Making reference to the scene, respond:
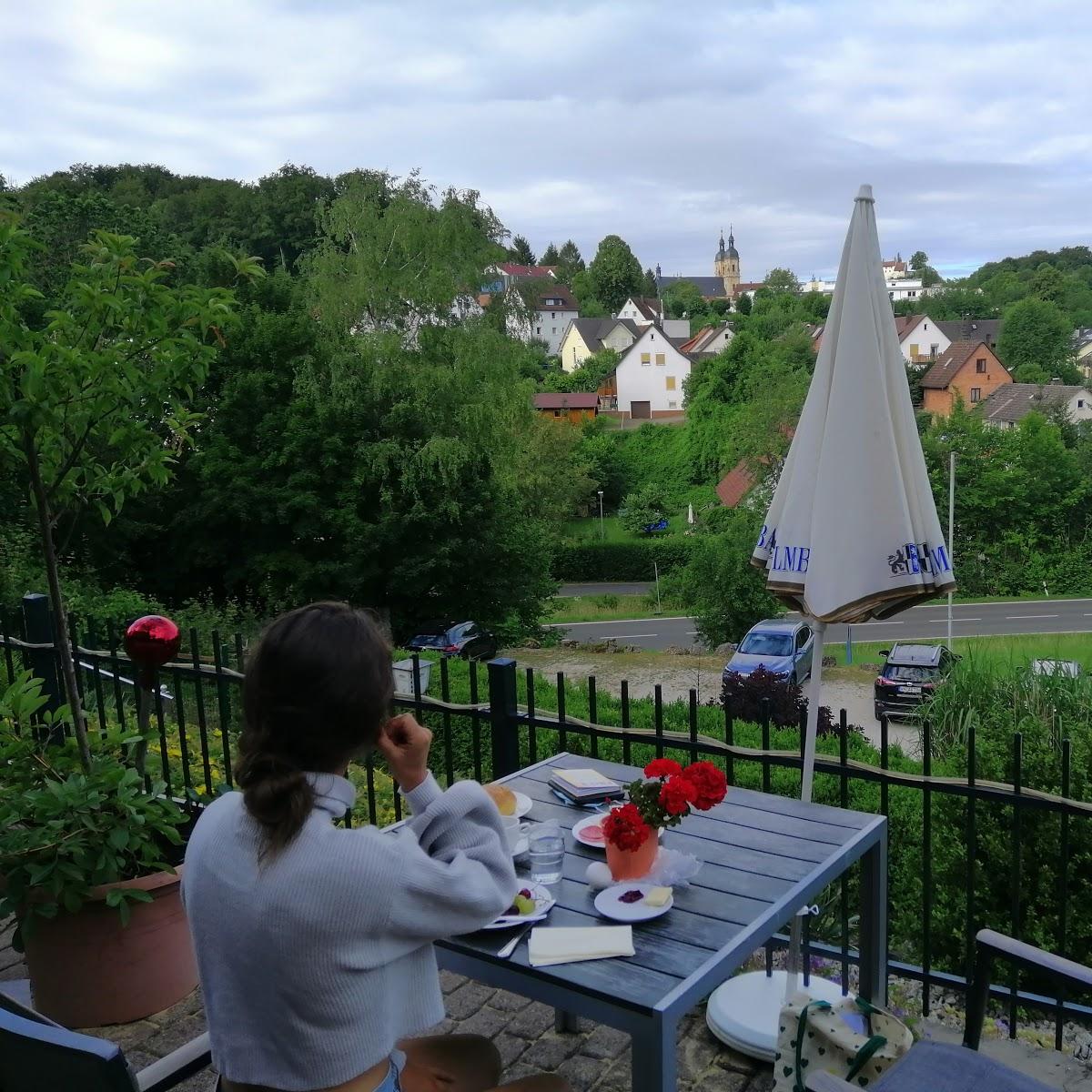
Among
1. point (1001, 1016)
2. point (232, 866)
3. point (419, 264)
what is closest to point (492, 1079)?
point (232, 866)

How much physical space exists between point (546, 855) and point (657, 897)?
328 millimetres

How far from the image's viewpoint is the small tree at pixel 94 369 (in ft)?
9.82

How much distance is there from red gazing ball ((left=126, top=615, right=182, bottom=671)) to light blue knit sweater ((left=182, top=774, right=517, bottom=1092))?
1.77m

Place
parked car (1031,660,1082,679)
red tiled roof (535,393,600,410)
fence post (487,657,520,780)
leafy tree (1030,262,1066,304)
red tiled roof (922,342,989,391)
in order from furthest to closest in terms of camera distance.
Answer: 1. leafy tree (1030,262,1066,304)
2. red tiled roof (535,393,600,410)
3. red tiled roof (922,342,989,391)
4. parked car (1031,660,1082,679)
5. fence post (487,657,520,780)

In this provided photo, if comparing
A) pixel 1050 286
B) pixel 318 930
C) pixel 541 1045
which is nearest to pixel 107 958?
pixel 541 1045

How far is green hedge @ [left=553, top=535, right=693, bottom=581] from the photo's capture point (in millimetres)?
39500

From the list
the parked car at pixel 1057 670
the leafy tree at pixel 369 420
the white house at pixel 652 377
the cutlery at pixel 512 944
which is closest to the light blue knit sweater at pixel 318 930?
the cutlery at pixel 512 944

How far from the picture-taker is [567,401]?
59.8 metres

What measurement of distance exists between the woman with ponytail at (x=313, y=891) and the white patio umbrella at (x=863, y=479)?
1.79 metres

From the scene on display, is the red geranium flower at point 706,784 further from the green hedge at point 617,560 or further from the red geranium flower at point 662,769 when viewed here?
the green hedge at point 617,560

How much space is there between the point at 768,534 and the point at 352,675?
221cm

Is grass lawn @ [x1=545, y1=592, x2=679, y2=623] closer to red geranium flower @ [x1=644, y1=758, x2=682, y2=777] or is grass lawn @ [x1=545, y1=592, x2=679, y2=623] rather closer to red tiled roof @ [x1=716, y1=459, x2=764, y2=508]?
red tiled roof @ [x1=716, y1=459, x2=764, y2=508]

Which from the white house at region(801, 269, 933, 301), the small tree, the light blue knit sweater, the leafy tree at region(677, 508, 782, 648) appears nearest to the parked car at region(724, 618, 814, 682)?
the leafy tree at region(677, 508, 782, 648)

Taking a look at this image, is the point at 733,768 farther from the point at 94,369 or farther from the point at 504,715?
the point at 94,369
